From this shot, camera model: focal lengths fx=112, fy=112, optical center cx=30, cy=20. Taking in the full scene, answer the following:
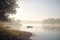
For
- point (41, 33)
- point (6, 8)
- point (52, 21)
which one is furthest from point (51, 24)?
point (6, 8)

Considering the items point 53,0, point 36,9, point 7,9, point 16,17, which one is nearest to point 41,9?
point 36,9

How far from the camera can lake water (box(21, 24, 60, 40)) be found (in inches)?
58.4

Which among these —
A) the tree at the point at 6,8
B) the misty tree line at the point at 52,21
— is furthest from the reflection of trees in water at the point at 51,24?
the tree at the point at 6,8

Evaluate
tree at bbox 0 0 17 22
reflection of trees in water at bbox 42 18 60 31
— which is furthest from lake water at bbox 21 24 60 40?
tree at bbox 0 0 17 22

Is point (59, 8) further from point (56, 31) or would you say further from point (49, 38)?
point (49, 38)

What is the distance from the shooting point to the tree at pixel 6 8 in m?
1.52

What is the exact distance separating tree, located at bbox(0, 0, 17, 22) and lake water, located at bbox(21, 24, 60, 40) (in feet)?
0.91

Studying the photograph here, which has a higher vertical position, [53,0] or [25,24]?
[53,0]

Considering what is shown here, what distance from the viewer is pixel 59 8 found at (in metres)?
1.53

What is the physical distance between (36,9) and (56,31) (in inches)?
15.7

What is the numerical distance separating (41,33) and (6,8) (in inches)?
23.0

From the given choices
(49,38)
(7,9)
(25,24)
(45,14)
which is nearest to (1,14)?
(7,9)

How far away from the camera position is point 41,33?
1492 millimetres

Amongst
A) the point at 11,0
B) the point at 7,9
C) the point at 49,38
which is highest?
the point at 11,0
